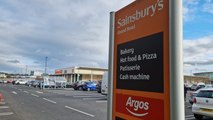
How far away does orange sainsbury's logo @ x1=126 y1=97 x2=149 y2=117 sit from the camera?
2.89 metres

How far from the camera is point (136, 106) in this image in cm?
308

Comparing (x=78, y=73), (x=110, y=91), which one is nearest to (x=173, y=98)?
(x=110, y=91)

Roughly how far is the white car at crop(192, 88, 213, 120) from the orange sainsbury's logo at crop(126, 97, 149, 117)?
26.0 feet

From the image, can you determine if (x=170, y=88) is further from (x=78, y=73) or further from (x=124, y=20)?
(x=78, y=73)

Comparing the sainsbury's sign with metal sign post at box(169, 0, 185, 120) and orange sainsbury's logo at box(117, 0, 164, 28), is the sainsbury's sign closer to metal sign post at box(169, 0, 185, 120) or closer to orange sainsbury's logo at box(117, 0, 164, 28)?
metal sign post at box(169, 0, 185, 120)

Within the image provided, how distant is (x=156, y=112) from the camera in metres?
2.69

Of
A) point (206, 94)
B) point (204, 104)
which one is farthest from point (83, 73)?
point (204, 104)

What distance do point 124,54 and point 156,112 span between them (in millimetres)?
1080

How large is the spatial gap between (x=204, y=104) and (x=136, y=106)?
8.43m

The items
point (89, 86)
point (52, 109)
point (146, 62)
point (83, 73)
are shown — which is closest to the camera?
point (146, 62)

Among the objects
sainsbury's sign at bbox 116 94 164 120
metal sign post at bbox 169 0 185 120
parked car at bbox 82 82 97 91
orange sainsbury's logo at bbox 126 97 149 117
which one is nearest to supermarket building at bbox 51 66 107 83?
parked car at bbox 82 82 97 91

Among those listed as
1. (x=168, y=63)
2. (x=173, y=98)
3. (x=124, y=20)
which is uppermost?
(x=124, y=20)

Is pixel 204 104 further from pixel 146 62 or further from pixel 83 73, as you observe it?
pixel 83 73

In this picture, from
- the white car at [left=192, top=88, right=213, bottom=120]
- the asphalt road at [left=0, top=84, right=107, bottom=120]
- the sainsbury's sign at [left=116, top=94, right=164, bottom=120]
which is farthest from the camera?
the asphalt road at [left=0, top=84, right=107, bottom=120]
